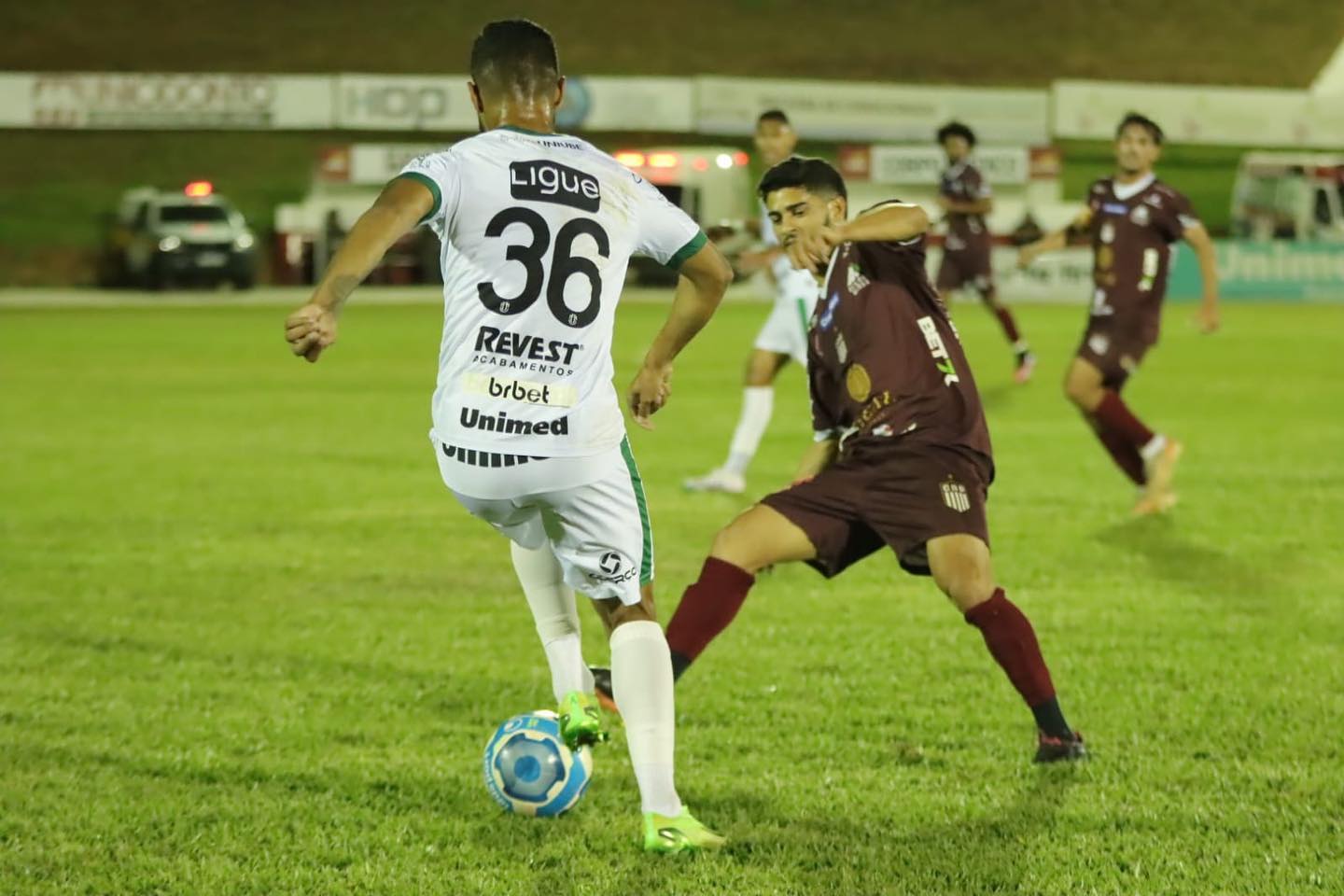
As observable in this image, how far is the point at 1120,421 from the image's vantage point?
9.73 metres

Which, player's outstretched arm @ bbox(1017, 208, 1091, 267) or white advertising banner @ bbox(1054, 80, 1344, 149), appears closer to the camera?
player's outstretched arm @ bbox(1017, 208, 1091, 267)

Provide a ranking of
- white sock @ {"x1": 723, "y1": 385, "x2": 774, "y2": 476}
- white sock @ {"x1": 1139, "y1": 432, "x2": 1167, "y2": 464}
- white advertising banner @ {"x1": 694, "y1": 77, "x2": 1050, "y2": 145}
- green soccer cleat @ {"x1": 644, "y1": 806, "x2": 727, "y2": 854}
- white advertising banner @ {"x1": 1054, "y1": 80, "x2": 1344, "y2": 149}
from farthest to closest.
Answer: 1. white advertising banner @ {"x1": 1054, "y1": 80, "x2": 1344, "y2": 149}
2. white advertising banner @ {"x1": 694, "y1": 77, "x2": 1050, "y2": 145}
3. white sock @ {"x1": 723, "y1": 385, "x2": 774, "y2": 476}
4. white sock @ {"x1": 1139, "y1": 432, "x2": 1167, "y2": 464}
5. green soccer cleat @ {"x1": 644, "y1": 806, "x2": 727, "y2": 854}

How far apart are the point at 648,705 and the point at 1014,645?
124 centimetres

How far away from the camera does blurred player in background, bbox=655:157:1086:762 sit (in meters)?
5.09

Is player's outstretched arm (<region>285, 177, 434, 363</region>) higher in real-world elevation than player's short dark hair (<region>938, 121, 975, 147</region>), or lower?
lower

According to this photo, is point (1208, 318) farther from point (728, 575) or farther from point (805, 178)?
point (728, 575)

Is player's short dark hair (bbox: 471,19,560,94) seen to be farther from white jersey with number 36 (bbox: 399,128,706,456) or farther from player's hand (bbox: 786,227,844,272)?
player's hand (bbox: 786,227,844,272)

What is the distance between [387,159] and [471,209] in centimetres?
3390

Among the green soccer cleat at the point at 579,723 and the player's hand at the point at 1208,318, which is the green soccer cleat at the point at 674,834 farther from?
the player's hand at the point at 1208,318

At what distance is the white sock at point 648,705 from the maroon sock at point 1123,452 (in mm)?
5937

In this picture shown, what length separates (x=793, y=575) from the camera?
8.20 meters

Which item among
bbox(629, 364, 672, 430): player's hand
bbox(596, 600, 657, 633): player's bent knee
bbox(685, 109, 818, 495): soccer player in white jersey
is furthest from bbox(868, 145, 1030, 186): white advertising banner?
bbox(596, 600, 657, 633): player's bent knee

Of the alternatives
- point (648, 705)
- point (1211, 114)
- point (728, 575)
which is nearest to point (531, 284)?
point (648, 705)

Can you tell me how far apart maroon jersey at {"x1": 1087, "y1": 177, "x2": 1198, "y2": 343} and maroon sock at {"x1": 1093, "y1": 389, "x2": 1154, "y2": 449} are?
38cm
